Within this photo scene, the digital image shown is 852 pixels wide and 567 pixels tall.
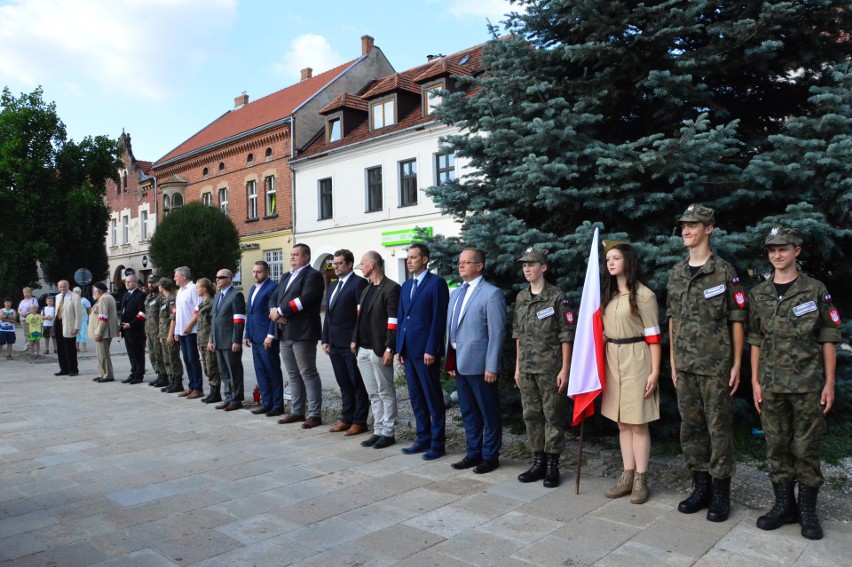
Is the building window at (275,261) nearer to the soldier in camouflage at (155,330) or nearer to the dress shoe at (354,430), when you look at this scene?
the soldier in camouflage at (155,330)

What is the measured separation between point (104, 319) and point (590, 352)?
405 inches

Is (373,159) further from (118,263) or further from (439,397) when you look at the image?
(118,263)

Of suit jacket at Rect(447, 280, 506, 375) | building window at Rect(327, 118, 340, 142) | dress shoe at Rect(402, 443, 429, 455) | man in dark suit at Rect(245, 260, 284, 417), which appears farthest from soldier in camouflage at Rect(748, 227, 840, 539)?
building window at Rect(327, 118, 340, 142)

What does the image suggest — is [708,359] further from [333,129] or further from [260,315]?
[333,129]

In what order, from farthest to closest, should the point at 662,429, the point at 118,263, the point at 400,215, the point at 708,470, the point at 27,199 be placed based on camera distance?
1. the point at 118,263
2. the point at 400,215
3. the point at 27,199
4. the point at 662,429
5. the point at 708,470

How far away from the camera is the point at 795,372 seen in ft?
14.1

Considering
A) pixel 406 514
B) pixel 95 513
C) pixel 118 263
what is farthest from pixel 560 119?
pixel 118 263

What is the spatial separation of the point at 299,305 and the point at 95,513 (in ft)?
11.5

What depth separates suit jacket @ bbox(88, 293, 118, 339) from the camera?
1238 centimetres

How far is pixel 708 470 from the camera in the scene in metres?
4.70

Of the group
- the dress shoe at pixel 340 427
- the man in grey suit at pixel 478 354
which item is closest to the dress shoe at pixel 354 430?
the dress shoe at pixel 340 427

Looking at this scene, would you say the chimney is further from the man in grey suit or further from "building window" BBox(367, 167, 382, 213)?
the man in grey suit

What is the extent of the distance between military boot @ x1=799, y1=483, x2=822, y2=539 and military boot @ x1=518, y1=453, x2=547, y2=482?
1934 millimetres

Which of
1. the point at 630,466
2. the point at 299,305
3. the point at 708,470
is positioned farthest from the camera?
the point at 299,305
